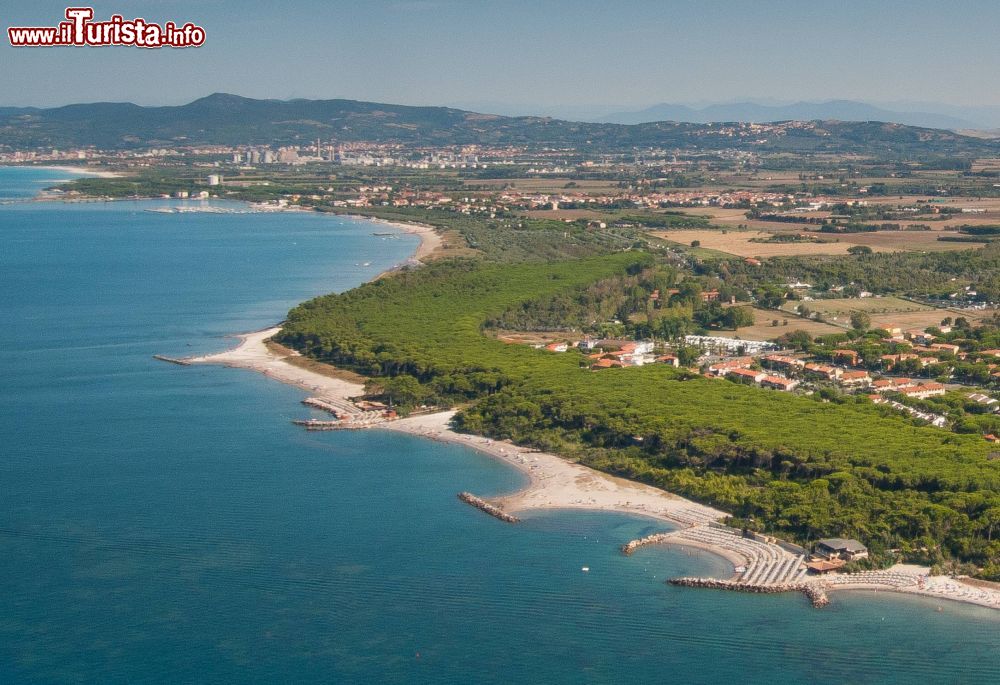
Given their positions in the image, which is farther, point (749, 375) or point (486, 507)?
point (749, 375)

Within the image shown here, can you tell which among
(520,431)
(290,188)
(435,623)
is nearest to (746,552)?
(435,623)

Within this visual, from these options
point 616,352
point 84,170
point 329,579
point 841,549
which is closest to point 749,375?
point 616,352

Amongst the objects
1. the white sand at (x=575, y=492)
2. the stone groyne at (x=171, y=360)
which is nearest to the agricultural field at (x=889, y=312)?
the white sand at (x=575, y=492)

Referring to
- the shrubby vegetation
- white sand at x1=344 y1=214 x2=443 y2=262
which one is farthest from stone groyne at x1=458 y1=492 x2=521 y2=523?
white sand at x1=344 y1=214 x2=443 y2=262

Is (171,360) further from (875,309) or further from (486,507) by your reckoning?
(875,309)

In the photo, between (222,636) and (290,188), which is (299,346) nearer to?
(222,636)

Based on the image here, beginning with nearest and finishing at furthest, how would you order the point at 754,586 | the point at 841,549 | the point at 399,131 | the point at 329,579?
the point at 754,586, the point at 329,579, the point at 841,549, the point at 399,131

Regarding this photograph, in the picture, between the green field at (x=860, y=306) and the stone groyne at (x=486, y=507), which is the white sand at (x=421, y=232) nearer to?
the green field at (x=860, y=306)
